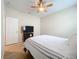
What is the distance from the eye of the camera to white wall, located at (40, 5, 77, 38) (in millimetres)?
7277

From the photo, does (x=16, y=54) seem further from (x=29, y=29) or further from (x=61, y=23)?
(x=61, y=23)

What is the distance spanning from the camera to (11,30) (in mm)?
6809

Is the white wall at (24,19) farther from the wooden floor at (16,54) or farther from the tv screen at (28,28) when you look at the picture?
the wooden floor at (16,54)

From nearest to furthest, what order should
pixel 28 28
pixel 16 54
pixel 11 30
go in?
pixel 16 54 → pixel 11 30 → pixel 28 28

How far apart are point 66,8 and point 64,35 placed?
2.15m

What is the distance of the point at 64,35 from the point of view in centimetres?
772

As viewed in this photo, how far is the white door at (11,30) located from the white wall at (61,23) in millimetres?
3104

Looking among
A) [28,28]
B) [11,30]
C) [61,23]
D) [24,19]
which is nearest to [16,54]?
[11,30]

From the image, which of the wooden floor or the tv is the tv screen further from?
the wooden floor

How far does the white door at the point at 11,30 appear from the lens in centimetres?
657

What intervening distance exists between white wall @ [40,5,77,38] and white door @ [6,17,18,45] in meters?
3.10

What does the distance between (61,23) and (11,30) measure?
13.2 feet

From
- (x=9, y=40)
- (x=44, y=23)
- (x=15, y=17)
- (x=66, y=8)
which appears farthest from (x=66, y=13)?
(x=9, y=40)

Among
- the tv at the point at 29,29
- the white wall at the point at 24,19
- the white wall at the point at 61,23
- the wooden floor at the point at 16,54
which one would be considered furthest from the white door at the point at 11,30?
the white wall at the point at 61,23
